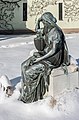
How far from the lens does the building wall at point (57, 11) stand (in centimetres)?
2070

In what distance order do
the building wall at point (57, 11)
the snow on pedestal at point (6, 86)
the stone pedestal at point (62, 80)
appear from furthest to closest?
the building wall at point (57, 11), the snow on pedestal at point (6, 86), the stone pedestal at point (62, 80)

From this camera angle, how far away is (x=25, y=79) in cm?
546

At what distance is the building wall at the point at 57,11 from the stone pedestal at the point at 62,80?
15.4 metres

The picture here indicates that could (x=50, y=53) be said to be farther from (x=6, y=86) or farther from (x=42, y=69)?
(x=6, y=86)

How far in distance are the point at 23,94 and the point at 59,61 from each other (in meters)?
0.86

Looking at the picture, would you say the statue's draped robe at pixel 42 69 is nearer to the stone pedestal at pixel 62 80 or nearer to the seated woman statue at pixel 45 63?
the seated woman statue at pixel 45 63

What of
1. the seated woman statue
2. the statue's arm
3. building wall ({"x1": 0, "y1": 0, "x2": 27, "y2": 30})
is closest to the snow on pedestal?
the seated woman statue

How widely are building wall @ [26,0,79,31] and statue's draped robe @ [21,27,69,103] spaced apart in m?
15.4

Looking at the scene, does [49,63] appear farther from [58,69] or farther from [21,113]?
[21,113]

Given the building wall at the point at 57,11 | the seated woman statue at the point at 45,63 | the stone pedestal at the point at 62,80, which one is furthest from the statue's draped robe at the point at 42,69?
the building wall at the point at 57,11

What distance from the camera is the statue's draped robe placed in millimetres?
5340

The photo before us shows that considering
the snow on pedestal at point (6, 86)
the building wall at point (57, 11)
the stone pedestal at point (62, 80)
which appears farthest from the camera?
the building wall at point (57, 11)

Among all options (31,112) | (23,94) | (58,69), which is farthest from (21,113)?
(58,69)

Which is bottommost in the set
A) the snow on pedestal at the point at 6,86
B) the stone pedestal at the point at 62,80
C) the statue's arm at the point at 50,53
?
the snow on pedestal at the point at 6,86
